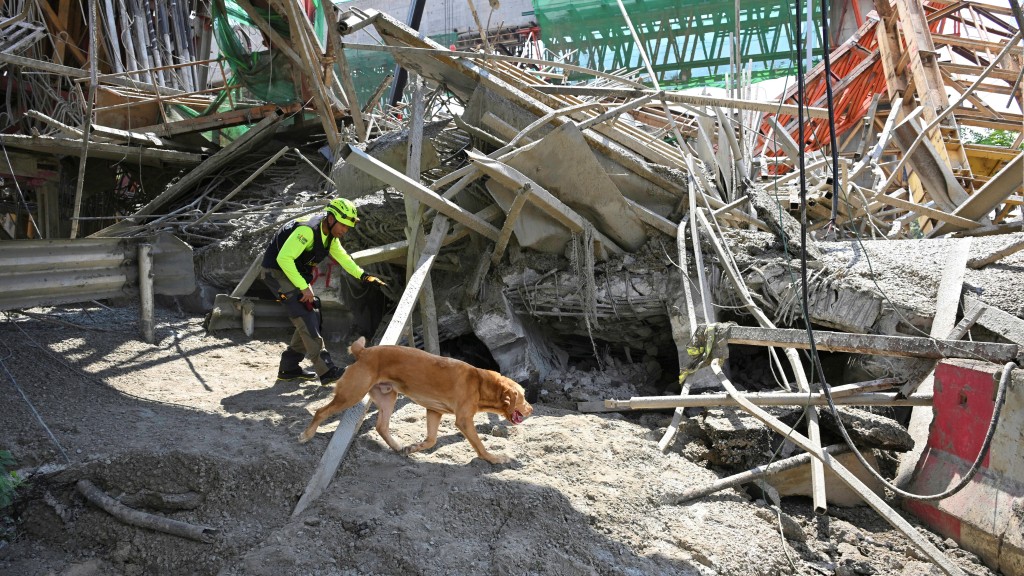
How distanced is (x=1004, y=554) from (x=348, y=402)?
4.25 metres

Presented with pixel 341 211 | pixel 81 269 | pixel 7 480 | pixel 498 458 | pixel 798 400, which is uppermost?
pixel 341 211

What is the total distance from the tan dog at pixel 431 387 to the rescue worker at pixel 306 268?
1503 millimetres

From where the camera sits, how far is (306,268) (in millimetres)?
6418

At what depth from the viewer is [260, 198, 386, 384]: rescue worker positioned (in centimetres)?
608

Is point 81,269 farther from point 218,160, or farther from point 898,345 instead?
point 898,345

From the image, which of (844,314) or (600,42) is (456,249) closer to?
(844,314)

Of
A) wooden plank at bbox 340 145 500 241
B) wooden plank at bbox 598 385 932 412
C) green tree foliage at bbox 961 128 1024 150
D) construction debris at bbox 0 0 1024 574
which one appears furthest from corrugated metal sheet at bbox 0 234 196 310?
green tree foliage at bbox 961 128 1024 150

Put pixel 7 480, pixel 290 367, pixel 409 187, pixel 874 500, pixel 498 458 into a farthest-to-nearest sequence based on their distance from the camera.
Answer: pixel 290 367
pixel 409 187
pixel 498 458
pixel 874 500
pixel 7 480

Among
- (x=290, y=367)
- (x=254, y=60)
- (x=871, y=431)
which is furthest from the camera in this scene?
(x=254, y=60)

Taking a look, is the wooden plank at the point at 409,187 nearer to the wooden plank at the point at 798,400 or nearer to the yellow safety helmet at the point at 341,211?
the yellow safety helmet at the point at 341,211

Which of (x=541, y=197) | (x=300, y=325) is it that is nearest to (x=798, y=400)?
(x=541, y=197)

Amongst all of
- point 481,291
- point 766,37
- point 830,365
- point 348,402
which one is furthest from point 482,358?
point 766,37

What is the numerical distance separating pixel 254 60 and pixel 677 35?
1028 cm

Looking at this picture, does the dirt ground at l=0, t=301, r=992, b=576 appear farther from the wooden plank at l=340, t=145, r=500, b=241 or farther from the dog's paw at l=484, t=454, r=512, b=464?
the wooden plank at l=340, t=145, r=500, b=241
